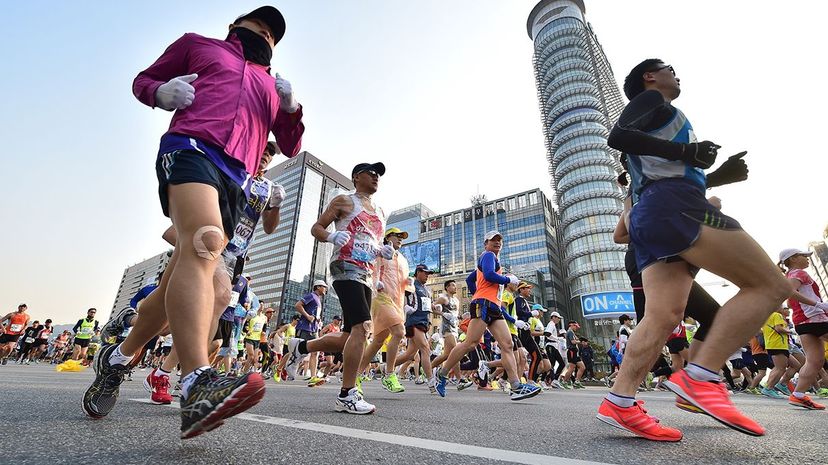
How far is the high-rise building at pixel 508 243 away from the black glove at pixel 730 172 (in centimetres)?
7231

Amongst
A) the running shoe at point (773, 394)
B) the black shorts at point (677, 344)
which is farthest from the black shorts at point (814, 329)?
the running shoe at point (773, 394)

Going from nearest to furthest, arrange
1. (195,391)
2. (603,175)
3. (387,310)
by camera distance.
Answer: (195,391)
(387,310)
(603,175)

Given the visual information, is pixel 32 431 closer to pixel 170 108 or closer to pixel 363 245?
pixel 170 108

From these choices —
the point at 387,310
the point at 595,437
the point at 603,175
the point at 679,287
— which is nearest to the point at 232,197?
the point at 595,437

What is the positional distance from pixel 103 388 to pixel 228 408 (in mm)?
1263

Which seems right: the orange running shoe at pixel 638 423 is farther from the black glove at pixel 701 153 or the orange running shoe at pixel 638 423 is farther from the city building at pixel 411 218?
the city building at pixel 411 218

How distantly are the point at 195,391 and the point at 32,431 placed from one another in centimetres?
89

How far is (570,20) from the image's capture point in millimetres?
87875

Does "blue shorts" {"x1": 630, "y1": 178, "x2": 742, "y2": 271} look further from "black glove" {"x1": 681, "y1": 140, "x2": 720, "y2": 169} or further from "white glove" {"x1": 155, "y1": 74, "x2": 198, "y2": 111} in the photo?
"white glove" {"x1": 155, "y1": 74, "x2": 198, "y2": 111}

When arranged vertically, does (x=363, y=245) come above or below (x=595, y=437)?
above

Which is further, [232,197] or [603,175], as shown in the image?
[603,175]

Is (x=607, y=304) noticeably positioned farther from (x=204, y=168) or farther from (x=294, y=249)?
(x=294, y=249)

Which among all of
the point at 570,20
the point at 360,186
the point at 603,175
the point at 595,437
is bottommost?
the point at 595,437

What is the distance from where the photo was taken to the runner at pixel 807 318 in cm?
459
